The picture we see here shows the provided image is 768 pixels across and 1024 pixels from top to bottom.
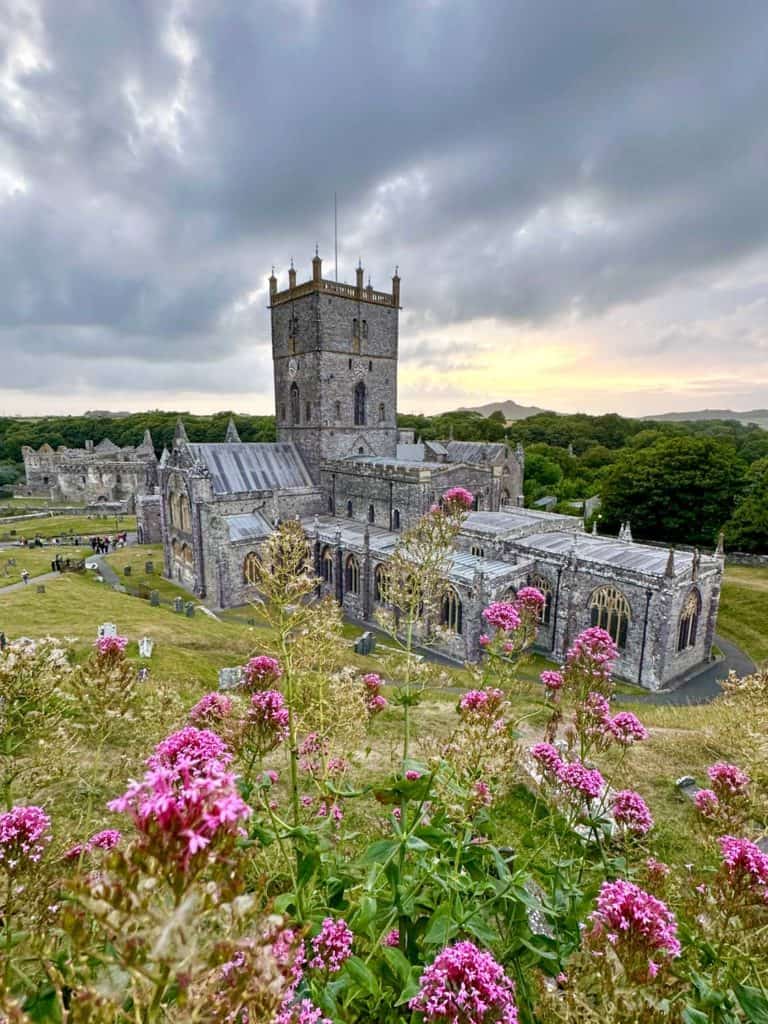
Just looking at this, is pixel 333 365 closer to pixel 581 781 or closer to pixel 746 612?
pixel 746 612

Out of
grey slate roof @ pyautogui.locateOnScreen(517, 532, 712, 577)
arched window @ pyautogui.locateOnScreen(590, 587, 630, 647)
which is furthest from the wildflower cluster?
arched window @ pyautogui.locateOnScreen(590, 587, 630, 647)

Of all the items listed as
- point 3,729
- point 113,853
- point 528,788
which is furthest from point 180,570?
point 113,853

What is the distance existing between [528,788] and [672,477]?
137 ft

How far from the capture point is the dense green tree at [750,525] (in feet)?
132

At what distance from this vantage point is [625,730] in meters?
4.81

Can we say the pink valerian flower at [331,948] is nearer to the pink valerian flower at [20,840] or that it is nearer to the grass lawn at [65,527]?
the pink valerian flower at [20,840]

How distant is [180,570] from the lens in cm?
3516

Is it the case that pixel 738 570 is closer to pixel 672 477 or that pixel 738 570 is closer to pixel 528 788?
pixel 672 477

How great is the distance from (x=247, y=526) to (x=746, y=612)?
105 ft

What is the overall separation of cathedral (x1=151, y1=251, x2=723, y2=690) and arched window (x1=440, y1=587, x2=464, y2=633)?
0.25 ft

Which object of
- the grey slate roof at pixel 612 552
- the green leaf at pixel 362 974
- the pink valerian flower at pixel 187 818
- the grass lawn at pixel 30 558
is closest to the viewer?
the pink valerian flower at pixel 187 818

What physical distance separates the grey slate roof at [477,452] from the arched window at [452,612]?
78.8 ft

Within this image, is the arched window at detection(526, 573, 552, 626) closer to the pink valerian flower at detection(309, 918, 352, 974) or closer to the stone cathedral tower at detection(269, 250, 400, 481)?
the stone cathedral tower at detection(269, 250, 400, 481)

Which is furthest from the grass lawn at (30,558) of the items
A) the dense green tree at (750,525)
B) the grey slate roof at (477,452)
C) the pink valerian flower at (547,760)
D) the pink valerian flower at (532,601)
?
the dense green tree at (750,525)
